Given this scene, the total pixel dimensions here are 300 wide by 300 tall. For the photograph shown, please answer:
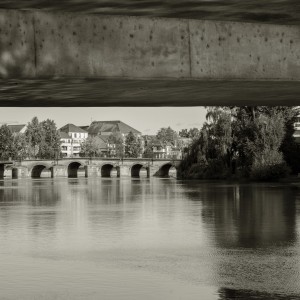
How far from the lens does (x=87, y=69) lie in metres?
7.31

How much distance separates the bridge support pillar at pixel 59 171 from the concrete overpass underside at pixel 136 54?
401 ft

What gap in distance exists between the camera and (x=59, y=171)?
131875 millimetres

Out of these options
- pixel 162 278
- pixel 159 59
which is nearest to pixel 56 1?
pixel 159 59

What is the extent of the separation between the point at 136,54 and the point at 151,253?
13405mm

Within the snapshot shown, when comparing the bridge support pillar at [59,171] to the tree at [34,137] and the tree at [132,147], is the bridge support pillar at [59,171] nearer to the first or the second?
the tree at [34,137]

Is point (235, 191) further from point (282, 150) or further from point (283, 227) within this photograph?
point (283, 227)

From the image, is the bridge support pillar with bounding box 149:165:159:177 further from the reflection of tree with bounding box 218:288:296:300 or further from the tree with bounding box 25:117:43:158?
the reflection of tree with bounding box 218:288:296:300

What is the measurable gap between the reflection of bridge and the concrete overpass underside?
373 ft

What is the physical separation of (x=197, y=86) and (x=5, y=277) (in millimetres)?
9205

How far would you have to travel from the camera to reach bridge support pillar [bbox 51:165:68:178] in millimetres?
130062

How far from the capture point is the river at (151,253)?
14625 mm

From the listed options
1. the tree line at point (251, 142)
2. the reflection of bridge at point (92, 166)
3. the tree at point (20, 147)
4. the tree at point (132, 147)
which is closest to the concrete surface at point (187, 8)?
the tree line at point (251, 142)

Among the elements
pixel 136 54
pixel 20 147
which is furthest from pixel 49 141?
pixel 136 54

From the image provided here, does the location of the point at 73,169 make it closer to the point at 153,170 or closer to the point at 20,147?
the point at 20,147
